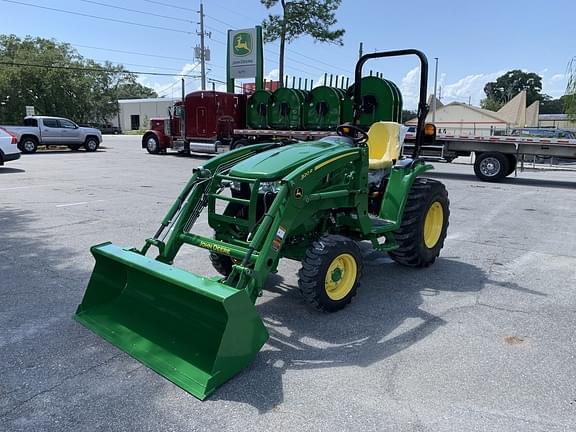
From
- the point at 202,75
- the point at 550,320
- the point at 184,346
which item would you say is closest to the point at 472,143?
the point at 550,320

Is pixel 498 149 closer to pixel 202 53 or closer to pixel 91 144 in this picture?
pixel 91 144

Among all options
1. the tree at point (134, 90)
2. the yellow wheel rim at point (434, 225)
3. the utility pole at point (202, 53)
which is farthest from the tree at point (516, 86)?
the yellow wheel rim at point (434, 225)

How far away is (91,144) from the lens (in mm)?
23562

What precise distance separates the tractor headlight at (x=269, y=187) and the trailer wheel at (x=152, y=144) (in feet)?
61.7

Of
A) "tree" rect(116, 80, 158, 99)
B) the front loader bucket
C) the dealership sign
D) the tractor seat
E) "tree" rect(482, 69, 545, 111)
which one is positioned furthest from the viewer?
"tree" rect(482, 69, 545, 111)

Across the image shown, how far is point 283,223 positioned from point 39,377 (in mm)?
1908

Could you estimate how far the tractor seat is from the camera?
546cm

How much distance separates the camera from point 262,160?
165 inches

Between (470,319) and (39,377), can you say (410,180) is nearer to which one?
(470,319)

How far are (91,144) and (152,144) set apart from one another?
149 inches

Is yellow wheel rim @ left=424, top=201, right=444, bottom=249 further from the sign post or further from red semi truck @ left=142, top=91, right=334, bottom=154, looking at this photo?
the sign post

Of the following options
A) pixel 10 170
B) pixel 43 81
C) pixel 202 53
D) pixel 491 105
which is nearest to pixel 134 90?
pixel 43 81

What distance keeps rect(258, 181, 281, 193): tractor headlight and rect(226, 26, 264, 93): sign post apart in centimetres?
1984

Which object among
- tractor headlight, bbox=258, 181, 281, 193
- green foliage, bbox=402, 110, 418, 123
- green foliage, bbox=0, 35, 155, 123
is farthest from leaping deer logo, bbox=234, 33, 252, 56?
green foliage, bbox=0, 35, 155, 123
